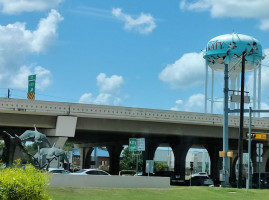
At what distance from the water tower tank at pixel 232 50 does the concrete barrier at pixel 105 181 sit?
3506cm

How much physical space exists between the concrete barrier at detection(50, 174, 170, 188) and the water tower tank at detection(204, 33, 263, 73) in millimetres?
35055

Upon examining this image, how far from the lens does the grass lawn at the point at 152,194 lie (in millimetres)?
26380

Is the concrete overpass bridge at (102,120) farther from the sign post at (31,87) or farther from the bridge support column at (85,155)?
the bridge support column at (85,155)

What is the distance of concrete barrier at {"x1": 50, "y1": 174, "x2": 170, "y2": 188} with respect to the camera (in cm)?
2958

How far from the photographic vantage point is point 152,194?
29.5 metres

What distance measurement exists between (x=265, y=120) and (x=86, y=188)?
33.0 m

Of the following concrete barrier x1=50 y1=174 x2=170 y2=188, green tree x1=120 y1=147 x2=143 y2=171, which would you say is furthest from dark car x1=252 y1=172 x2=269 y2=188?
green tree x1=120 y1=147 x2=143 y2=171

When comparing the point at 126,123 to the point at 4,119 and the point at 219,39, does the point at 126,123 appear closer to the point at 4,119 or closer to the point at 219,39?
the point at 4,119

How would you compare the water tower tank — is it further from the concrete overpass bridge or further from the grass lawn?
the grass lawn

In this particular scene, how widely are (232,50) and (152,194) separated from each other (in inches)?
1571

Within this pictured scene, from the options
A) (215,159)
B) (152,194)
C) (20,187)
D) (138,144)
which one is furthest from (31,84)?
(20,187)

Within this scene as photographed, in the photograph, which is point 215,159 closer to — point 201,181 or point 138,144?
point 201,181

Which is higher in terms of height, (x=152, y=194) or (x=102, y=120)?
(x=102, y=120)

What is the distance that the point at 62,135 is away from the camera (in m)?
46.5
